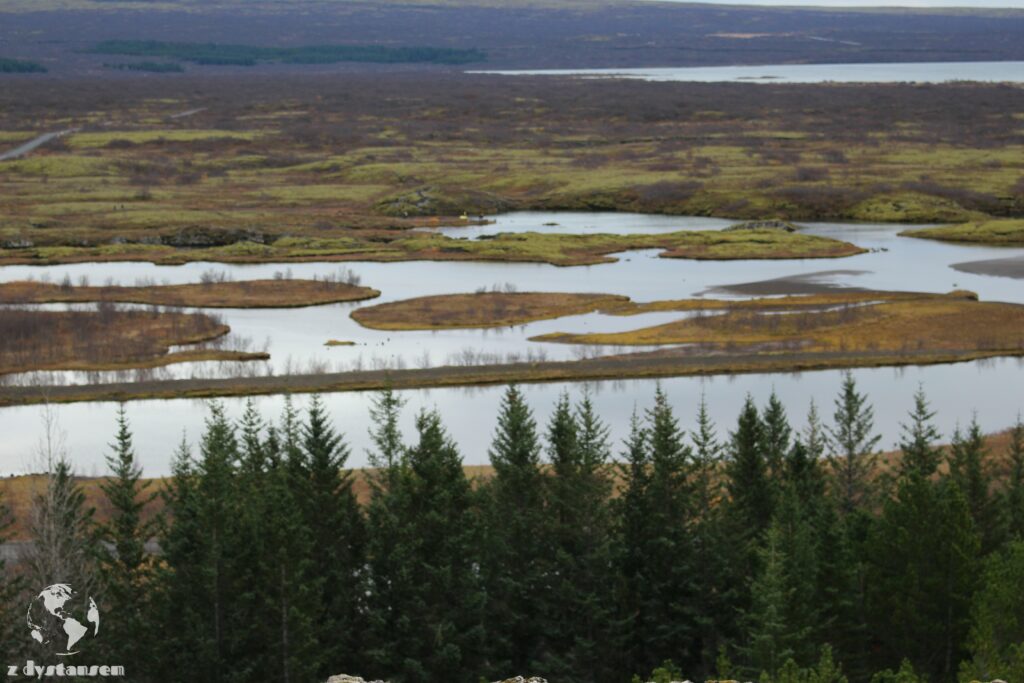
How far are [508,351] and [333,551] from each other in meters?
39.5

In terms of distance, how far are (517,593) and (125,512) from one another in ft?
29.3

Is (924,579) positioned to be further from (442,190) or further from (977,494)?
(442,190)

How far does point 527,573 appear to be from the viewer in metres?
33.5

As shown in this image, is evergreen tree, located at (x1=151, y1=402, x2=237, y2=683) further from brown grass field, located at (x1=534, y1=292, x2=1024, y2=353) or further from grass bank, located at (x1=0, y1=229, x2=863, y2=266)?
grass bank, located at (x1=0, y1=229, x2=863, y2=266)

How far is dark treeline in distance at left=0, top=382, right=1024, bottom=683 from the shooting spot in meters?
29.5

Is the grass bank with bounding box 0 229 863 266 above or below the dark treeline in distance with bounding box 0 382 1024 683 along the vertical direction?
below

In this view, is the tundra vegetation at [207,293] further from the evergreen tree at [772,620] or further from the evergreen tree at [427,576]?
the evergreen tree at [772,620]

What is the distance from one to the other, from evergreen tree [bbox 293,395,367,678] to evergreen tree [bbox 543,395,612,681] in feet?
14.3

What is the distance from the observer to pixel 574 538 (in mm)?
33625

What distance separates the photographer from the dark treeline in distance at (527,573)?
96.9 ft

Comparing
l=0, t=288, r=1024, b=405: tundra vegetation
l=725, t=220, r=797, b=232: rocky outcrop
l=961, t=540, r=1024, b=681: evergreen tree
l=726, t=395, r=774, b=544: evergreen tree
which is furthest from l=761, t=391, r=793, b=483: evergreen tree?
l=725, t=220, r=797, b=232: rocky outcrop

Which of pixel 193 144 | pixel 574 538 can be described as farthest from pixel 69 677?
pixel 193 144

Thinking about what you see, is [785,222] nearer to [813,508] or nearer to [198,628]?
[813,508]

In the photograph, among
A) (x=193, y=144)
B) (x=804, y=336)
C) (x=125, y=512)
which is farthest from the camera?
(x=193, y=144)
